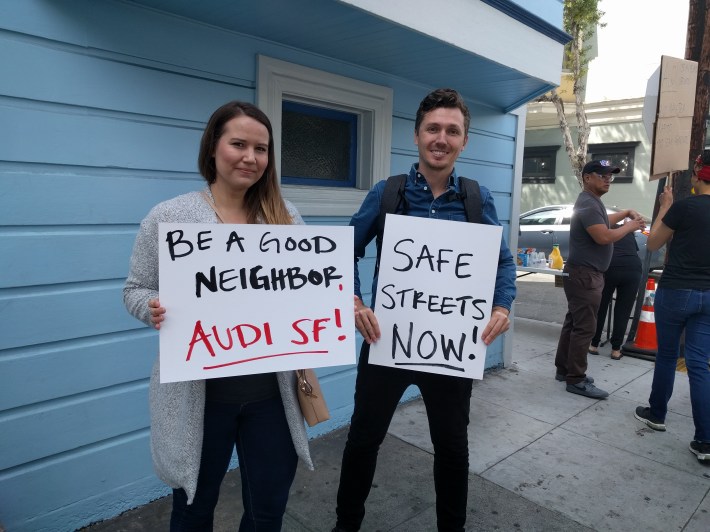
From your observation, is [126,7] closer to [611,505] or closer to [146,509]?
[146,509]

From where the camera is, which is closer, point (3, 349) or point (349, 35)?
point (3, 349)

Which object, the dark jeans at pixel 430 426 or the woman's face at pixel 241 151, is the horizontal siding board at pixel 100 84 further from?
the dark jeans at pixel 430 426

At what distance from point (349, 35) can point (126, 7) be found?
1135 mm

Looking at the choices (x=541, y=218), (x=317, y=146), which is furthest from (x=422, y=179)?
(x=541, y=218)

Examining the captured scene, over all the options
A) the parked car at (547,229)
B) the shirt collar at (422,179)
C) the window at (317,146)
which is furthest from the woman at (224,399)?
the parked car at (547,229)

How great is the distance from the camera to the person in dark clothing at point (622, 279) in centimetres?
502

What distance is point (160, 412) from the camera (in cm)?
157

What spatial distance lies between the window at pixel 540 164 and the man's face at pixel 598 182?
41.3 ft

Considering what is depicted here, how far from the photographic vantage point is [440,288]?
6.18 ft

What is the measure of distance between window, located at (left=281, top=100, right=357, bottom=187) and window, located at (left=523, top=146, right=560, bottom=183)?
13.9 m

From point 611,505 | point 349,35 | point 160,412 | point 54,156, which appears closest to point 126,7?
point 54,156

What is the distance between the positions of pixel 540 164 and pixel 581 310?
13317mm

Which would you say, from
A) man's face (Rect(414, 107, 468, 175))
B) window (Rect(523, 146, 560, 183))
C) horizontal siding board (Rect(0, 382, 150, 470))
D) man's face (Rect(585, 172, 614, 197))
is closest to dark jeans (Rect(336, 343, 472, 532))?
man's face (Rect(414, 107, 468, 175))

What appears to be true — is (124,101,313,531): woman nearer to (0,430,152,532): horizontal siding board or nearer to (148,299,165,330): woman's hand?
(148,299,165,330): woman's hand
